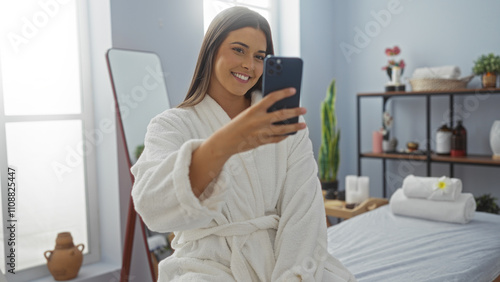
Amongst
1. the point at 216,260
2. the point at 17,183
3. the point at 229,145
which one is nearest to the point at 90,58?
the point at 17,183

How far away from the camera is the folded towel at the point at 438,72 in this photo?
2951mm

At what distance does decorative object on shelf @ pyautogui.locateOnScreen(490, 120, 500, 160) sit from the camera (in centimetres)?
281

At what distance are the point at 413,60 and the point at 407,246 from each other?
6.51 ft

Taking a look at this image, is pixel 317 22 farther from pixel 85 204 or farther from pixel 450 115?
pixel 85 204

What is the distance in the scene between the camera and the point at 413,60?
3.38m

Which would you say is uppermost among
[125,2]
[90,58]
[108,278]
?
[125,2]

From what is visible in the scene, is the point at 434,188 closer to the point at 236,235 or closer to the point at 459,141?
the point at 459,141

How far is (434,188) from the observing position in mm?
2207

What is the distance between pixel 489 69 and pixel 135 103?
2260mm

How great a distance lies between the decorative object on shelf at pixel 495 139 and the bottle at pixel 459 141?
0.17m

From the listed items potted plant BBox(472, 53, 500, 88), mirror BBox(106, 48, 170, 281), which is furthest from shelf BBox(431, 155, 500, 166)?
mirror BBox(106, 48, 170, 281)

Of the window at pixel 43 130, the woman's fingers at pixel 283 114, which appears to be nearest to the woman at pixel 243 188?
the woman's fingers at pixel 283 114

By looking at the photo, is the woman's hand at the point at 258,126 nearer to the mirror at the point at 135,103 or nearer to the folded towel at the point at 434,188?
the mirror at the point at 135,103

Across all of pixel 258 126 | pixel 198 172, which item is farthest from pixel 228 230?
pixel 258 126
